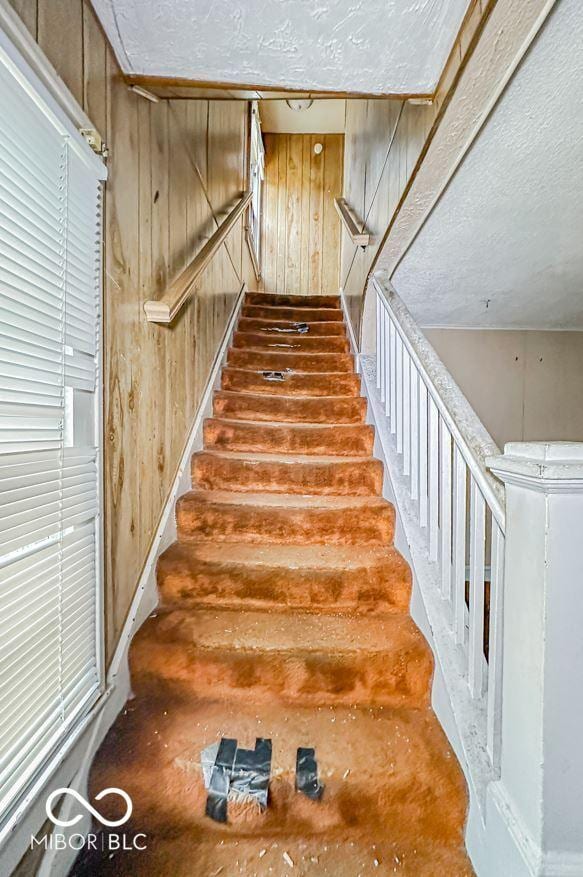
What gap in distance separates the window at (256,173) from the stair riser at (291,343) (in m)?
1.68

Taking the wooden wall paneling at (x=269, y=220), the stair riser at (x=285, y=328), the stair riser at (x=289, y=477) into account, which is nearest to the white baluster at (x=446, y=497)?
the stair riser at (x=289, y=477)

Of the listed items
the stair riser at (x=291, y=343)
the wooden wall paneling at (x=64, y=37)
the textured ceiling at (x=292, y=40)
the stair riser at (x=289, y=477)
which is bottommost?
the stair riser at (x=289, y=477)

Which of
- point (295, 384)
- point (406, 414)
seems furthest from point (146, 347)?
point (295, 384)

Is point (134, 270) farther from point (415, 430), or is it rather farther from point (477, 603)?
point (477, 603)

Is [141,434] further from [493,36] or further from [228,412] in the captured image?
[493,36]

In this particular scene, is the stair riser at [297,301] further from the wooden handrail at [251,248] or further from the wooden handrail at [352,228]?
the wooden handrail at [352,228]

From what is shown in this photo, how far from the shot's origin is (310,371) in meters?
2.80

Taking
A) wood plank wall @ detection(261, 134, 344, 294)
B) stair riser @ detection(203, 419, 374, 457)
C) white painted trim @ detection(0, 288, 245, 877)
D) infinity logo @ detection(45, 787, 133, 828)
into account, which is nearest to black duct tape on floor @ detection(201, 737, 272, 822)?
infinity logo @ detection(45, 787, 133, 828)

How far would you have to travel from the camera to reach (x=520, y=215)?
1478mm

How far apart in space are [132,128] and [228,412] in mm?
1393

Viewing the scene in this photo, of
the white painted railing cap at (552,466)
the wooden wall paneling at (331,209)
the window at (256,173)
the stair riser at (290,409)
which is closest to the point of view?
the white painted railing cap at (552,466)

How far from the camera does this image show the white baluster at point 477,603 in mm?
1019

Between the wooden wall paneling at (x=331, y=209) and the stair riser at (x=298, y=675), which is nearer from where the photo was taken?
the stair riser at (x=298, y=675)

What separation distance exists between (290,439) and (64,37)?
1634 mm
